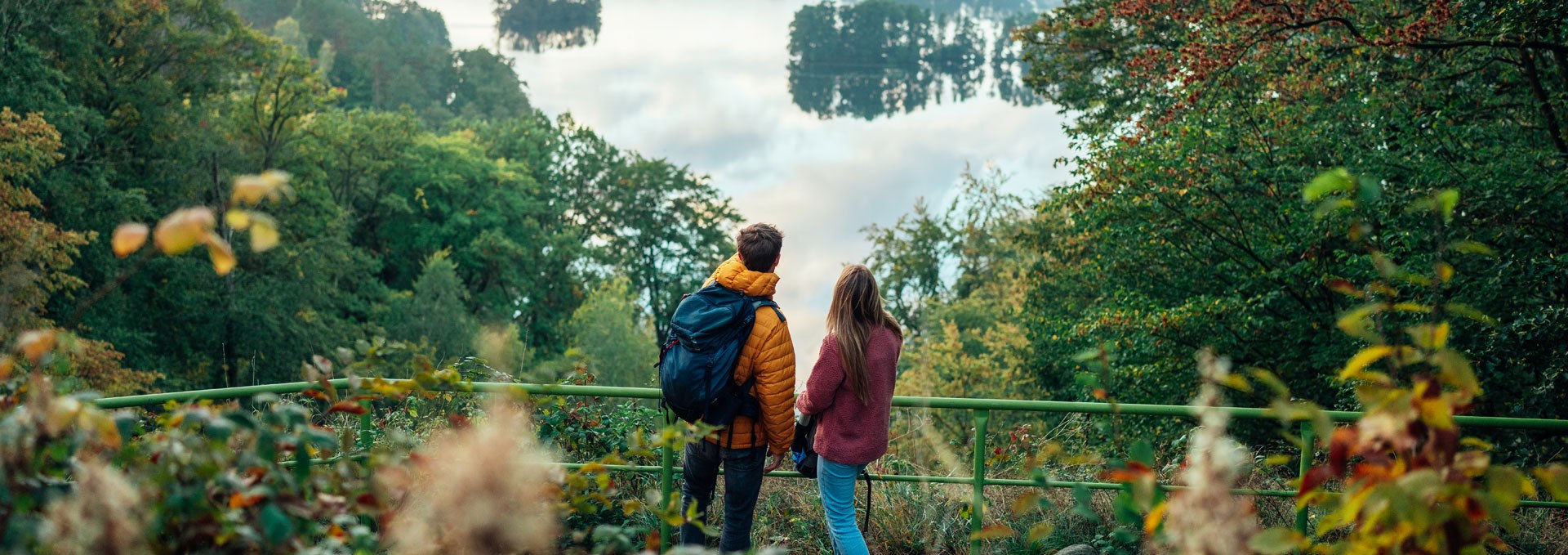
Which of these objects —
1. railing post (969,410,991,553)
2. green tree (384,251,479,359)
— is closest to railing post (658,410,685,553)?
railing post (969,410,991,553)

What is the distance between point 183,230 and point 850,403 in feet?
9.36

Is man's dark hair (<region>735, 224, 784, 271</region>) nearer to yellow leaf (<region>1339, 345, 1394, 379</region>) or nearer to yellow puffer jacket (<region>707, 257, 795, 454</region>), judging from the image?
yellow puffer jacket (<region>707, 257, 795, 454</region>)

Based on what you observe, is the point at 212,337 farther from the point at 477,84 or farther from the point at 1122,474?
the point at 477,84

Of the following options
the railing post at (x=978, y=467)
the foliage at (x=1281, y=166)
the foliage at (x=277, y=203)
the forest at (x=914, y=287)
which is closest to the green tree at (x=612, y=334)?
the forest at (x=914, y=287)

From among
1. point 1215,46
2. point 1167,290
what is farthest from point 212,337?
point 1215,46

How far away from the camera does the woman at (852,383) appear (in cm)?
403

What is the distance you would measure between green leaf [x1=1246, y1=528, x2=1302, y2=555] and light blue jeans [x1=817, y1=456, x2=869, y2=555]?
247 centimetres

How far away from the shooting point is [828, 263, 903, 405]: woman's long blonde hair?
401cm

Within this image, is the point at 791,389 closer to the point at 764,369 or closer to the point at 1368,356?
the point at 764,369

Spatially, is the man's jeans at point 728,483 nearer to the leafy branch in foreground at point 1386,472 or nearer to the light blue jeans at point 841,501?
the light blue jeans at point 841,501

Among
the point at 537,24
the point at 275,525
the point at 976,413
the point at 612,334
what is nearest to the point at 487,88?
the point at 612,334

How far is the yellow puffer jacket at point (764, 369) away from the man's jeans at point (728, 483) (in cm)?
6

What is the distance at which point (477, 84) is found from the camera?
6334cm

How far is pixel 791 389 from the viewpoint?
13.3 feet
